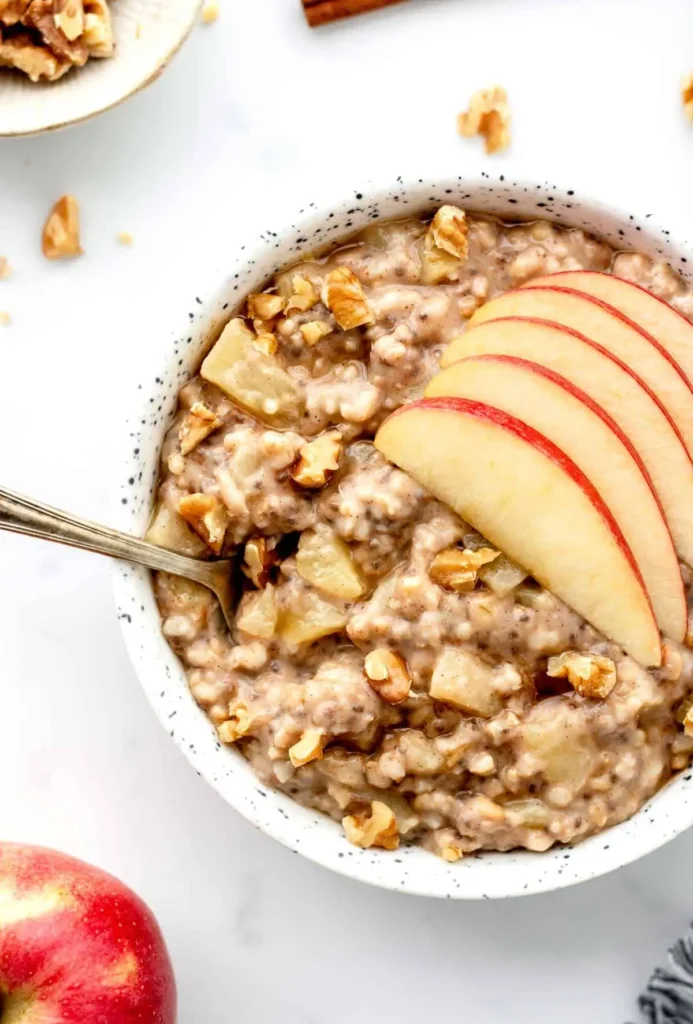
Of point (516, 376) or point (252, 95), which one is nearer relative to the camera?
point (516, 376)

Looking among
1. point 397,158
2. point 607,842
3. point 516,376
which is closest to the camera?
point 516,376

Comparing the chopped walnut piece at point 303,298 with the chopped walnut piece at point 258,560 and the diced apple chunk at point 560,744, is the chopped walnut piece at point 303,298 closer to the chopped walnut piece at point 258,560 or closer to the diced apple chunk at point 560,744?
the chopped walnut piece at point 258,560

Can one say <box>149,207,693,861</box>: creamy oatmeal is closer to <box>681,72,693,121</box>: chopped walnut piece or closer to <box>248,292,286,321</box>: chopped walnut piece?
<box>248,292,286,321</box>: chopped walnut piece

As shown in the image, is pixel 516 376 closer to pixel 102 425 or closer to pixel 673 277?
pixel 673 277

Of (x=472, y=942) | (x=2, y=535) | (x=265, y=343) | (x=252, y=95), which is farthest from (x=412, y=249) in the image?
(x=472, y=942)

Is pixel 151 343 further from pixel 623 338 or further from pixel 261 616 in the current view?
pixel 623 338

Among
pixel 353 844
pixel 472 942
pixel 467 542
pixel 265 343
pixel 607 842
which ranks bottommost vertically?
pixel 472 942

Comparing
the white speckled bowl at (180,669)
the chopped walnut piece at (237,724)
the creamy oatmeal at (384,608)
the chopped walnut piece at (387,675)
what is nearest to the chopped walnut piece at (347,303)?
the creamy oatmeal at (384,608)

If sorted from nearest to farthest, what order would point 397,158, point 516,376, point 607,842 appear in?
1. point 516,376
2. point 607,842
3. point 397,158
